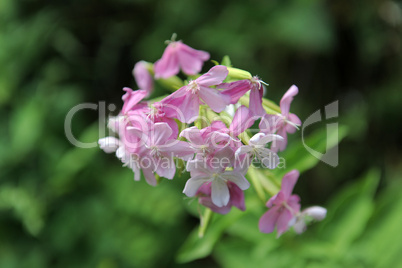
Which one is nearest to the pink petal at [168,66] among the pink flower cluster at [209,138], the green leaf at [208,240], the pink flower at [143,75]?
the pink flower at [143,75]

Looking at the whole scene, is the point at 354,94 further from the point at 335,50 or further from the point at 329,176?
the point at 329,176

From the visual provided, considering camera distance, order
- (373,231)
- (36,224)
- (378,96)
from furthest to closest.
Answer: (378,96) < (36,224) < (373,231)

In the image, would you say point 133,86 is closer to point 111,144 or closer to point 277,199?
point 111,144

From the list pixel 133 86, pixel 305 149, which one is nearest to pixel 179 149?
pixel 305 149

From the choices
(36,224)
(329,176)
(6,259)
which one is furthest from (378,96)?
(6,259)

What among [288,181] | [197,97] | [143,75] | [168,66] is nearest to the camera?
[197,97]

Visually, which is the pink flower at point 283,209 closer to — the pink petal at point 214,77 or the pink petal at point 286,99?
the pink petal at point 286,99

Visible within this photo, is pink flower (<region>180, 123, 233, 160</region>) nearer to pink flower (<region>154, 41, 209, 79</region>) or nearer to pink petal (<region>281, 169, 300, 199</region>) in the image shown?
pink petal (<region>281, 169, 300, 199</region>)

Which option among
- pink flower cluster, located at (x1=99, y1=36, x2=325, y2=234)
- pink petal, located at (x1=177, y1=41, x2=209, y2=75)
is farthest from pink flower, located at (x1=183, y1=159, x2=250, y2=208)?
pink petal, located at (x1=177, y1=41, x2=209, y2=75)
